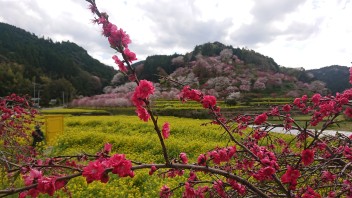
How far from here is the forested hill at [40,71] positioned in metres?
43.2

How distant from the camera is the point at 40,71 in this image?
55.9 metres

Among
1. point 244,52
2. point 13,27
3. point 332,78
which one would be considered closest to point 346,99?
Result: point 244,52

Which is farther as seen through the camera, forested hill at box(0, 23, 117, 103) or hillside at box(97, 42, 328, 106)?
forested hill at box(0, 23, 117, 103)

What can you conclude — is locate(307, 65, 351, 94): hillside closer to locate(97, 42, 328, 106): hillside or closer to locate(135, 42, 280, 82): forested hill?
locate(97, 42, 328, 106): hillside

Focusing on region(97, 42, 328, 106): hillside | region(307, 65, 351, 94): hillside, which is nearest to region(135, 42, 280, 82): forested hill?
region(97, 42, 328, 106): hillside

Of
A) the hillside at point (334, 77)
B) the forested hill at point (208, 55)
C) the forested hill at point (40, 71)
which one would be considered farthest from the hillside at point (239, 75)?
the forested hill at point (40, 71)

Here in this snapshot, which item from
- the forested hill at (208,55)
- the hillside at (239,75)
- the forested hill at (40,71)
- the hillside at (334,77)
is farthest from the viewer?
the forested hill at (208,55)

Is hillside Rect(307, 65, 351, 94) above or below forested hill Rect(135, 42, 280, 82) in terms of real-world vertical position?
below

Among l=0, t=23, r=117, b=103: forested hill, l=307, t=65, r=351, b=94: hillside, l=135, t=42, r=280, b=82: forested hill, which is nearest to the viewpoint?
l=307, t=65, r=351, b=94: hillside

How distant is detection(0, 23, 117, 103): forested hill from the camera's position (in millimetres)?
43175

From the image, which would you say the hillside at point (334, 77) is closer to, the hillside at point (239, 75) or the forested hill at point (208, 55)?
the hillside at point (239, 75)

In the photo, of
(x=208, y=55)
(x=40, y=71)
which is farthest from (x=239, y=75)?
(x=40, y=71)

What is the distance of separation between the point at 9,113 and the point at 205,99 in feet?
12.1

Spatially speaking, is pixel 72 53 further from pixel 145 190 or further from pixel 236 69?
pixel 145 190
